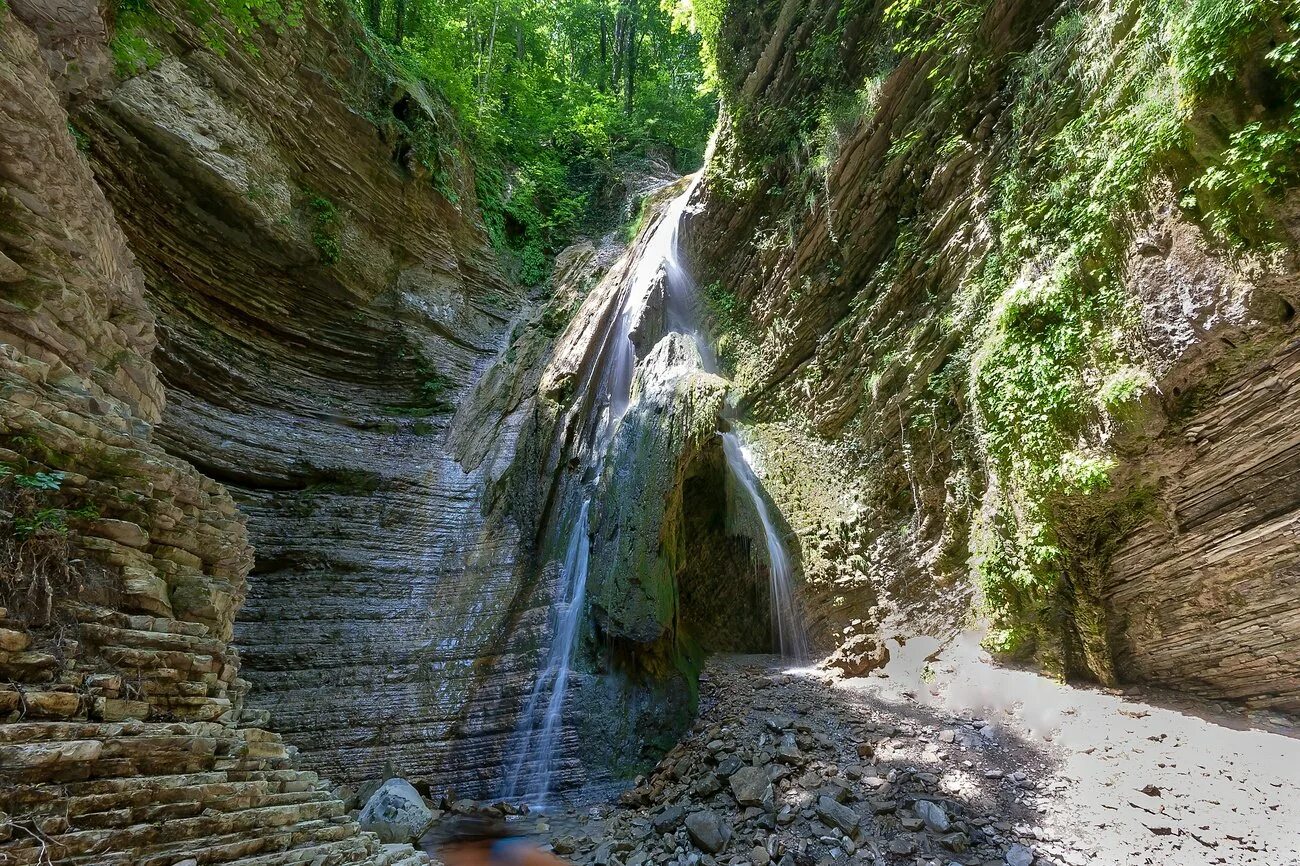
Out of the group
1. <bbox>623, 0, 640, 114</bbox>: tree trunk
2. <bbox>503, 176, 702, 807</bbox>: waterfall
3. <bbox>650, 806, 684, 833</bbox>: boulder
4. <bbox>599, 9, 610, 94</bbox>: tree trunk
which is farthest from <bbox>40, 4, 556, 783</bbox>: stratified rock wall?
<bbox>599, 9, 610, 94</bbox>: tree trunk

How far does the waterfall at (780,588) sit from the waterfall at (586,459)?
250 centimetres

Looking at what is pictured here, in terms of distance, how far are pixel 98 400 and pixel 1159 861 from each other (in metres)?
8.06

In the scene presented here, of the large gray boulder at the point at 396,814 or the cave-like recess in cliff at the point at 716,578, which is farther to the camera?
the cave-like recess in cliff at the point at 716,578

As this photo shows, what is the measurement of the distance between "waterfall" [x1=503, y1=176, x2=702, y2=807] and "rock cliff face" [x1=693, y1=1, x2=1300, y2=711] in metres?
2.95

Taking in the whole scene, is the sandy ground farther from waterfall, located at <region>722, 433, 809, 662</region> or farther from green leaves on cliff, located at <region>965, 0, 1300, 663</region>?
waterfall, located at <region>722, 433, 809, 662</region>

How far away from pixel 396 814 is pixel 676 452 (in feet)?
18.7

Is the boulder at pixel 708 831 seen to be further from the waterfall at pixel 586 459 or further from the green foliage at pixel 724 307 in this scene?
the green foliage at pixel 724 307

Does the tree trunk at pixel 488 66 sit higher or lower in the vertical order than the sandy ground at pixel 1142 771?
higher

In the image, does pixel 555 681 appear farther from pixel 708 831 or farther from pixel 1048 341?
pixel 1048 341

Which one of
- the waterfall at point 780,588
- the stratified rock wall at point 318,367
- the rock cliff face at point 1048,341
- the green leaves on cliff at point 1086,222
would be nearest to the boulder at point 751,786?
the rock cliff face at point 1048,341

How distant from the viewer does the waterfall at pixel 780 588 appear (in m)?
9.30

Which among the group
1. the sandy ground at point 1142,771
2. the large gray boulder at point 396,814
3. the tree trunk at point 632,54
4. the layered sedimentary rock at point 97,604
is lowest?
the large gray boulder at point 396,814

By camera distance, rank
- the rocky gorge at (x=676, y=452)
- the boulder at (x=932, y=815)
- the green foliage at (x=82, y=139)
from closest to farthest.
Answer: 1. the rocky gorge at (x=676, y=452)
2. the boulder at (x=932, y=815)
3. the green foliage at (x=82, y=139)

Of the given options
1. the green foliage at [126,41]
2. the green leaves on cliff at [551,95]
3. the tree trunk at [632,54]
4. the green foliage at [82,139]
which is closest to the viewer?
the green foliage at [126,41]
